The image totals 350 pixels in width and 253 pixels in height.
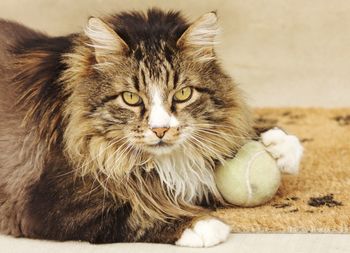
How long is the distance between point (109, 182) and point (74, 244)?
221mm

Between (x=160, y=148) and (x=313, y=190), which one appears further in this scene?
Answer: (x=313, y=190)

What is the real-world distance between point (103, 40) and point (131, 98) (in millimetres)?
200

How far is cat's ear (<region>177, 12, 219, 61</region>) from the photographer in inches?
112

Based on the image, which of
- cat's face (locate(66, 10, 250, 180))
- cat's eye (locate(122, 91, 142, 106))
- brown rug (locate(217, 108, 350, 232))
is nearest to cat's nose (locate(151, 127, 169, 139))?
cat's face (locate(66, 10, 250, 180))

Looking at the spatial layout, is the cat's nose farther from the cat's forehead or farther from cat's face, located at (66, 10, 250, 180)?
the cat's forehead

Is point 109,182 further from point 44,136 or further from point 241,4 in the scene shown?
point 241,4

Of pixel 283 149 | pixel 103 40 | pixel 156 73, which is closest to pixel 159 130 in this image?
pixel 156 73

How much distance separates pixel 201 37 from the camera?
2893mm

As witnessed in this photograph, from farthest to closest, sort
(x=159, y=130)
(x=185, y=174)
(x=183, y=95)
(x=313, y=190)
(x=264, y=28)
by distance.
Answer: (x=264, y=28)
(x=313, y=190)
(x=185, y=174)
(x=183, y=95)
(x=159, y=130)

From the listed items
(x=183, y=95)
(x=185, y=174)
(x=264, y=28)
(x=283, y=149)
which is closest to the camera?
(x=183, y=95)

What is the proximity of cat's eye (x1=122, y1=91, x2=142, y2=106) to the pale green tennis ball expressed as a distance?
0.40m

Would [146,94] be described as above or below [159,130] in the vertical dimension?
above

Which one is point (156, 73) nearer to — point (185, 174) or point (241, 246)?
point (185, 174)

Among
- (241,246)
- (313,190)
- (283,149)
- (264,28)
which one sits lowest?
(241,246)
